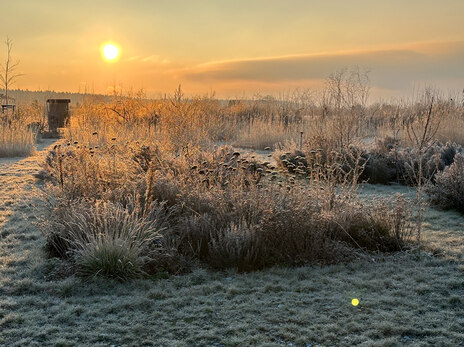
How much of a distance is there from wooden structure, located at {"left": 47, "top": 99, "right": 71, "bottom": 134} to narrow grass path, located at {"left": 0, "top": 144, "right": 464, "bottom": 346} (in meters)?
15.2

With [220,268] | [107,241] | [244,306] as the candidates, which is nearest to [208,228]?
[220,268]

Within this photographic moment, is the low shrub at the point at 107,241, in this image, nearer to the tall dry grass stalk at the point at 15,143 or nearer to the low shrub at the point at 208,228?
the low shrub at the point at 208,228

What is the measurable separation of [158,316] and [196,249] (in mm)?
1319

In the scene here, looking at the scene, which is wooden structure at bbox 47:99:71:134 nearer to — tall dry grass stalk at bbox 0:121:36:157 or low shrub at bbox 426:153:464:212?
tall dry grass stalk at bbox 0:121:36:157

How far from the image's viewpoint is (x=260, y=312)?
3.75 metres

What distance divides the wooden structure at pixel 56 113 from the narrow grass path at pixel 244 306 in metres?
15.2

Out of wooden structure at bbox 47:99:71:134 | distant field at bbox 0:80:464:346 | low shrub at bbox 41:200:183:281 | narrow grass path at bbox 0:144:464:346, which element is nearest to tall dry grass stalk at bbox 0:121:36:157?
wooden structure at bbox 47:99:71:134

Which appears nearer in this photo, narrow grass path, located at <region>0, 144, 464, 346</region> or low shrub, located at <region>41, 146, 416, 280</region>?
narrow grass path, located at <region>0, 144, 464, 346</region>

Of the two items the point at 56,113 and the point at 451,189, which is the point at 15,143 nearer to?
the point at 56,113

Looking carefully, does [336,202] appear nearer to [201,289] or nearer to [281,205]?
[281,205]

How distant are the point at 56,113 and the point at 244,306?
56.6 ft

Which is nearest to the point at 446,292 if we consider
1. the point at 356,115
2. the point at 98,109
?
the point at 356,115

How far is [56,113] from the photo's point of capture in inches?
752

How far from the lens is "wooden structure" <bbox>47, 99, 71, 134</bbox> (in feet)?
62.4
